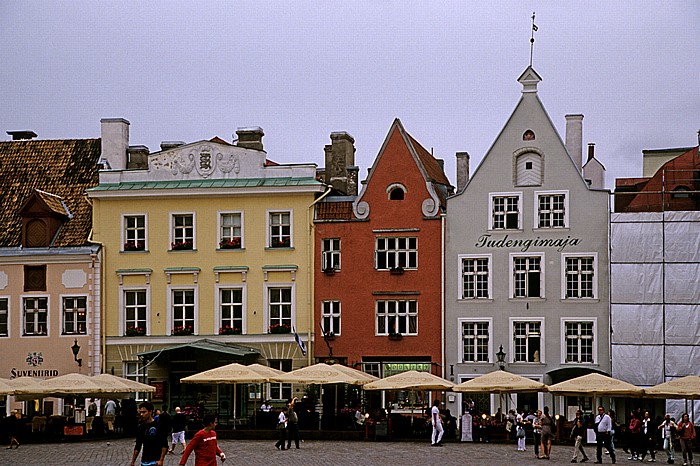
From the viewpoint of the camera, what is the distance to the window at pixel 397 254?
53.3 m

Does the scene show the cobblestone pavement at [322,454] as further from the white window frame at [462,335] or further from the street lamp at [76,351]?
the street lamp at [76,351]

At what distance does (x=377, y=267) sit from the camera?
176ft

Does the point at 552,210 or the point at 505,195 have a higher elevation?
the point at 505,195

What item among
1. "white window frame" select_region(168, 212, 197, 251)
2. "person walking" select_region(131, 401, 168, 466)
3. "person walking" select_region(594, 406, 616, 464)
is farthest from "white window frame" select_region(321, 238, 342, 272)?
"person walking" select_region(131, 401, 168, 466)

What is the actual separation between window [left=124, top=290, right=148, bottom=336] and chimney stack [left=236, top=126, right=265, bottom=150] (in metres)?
7.77

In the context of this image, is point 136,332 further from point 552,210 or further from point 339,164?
Result: point 552,210

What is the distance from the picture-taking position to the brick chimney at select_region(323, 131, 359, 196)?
57119 mm

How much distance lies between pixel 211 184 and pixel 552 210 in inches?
562

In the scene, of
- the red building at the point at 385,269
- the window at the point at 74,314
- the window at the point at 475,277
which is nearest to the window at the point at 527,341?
the window at the point at 475,277

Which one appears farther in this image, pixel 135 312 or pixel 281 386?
pixel 135 312

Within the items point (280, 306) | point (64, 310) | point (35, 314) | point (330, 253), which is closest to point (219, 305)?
point (280, 306)

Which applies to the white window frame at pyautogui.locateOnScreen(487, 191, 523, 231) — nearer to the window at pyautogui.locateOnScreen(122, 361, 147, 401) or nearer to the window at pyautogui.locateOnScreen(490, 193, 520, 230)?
the window at pyautogui.locateOnScreen(490, 193, 520, 230)

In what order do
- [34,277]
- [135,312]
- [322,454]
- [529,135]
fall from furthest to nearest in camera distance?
[34,277]
[135,312]
[529,135]
[322,454]

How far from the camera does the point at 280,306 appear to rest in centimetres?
5434
